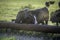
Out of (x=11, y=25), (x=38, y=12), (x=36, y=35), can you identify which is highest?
(x=38, y=12)

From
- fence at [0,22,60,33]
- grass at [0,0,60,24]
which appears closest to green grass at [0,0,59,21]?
grass at [0,0,60,24]

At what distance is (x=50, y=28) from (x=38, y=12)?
41cm

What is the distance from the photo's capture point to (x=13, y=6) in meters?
3.45

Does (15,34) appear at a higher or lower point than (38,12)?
lower

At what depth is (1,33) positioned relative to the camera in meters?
3.40

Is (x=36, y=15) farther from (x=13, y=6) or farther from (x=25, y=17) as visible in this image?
(x=13, y=6)

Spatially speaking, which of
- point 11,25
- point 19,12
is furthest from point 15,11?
point 11,25

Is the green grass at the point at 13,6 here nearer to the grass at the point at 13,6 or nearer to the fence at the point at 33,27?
the grass at the point at 13,6

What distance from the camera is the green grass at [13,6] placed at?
3367 millimetres

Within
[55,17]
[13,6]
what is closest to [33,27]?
[55,17]

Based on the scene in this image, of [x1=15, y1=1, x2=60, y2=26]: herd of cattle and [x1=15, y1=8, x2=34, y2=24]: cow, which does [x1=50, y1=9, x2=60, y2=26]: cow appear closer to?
[x1=15, y1=1, x2=60, y2=26]: herd of cattle

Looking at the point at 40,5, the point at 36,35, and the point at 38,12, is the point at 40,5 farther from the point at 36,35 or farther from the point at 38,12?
the point at 36,35

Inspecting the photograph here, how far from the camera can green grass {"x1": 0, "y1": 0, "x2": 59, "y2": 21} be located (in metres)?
3.37

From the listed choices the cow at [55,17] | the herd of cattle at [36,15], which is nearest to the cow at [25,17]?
the herd of cattle at [36,15]
